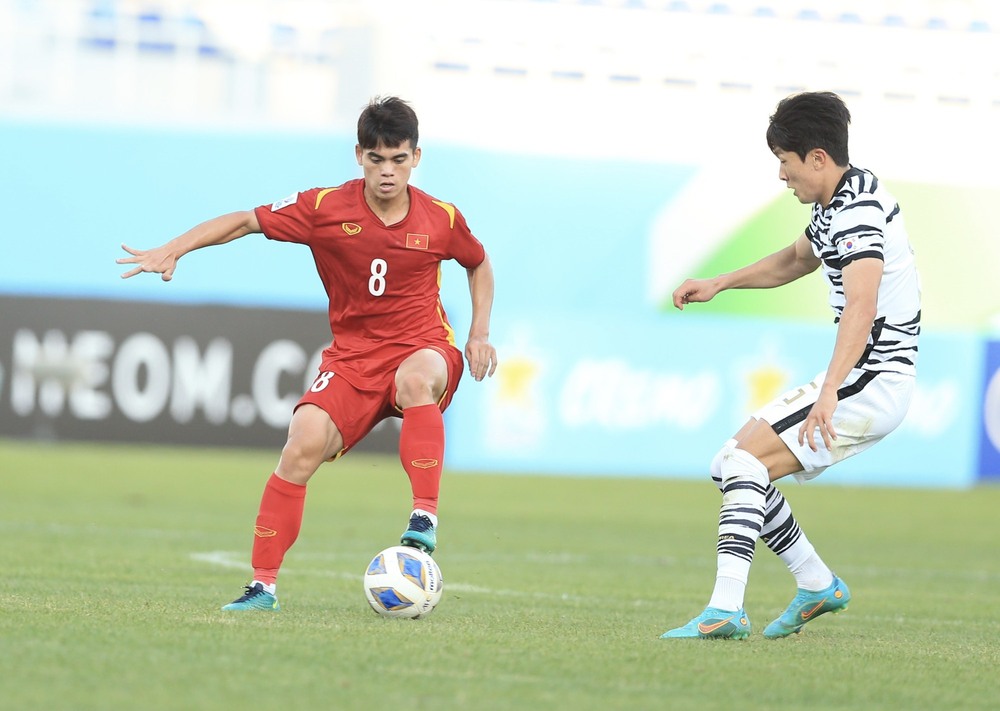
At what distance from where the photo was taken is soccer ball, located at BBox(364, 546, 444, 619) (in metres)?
5.75

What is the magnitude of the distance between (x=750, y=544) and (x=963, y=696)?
3.74 ft

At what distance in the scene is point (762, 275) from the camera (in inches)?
247

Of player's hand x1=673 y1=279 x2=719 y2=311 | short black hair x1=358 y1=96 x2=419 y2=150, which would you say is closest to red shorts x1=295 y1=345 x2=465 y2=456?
short black hair x1=358 y1=96 x2=419 y2=150

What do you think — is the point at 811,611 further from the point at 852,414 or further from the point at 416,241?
the point at 416,241

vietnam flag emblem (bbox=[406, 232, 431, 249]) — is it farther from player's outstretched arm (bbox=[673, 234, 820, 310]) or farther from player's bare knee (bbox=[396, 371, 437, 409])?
player's outstretched arm (bbox=[673, 234, 820, 310])

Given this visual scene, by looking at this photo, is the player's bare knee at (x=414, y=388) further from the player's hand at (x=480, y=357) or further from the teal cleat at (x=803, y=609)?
the teal cleat at (x=803, y=609)

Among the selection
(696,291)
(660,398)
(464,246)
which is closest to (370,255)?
(464,246)

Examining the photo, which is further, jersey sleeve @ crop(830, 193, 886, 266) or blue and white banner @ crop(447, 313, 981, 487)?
blue and white banner @ crop(447, 313, 981, 487)

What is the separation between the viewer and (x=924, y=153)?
2186cm

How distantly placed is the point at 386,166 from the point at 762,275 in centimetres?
149

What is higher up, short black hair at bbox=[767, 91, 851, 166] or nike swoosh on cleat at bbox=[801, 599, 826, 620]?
short black hair at bbox=[767, 91, 851, 166]

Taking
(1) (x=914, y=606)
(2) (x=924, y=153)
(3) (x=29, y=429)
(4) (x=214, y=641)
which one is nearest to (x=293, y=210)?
(4) (x=214, y=641)

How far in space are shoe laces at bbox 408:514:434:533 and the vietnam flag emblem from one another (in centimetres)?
102

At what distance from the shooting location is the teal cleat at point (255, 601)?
19.1 ft
